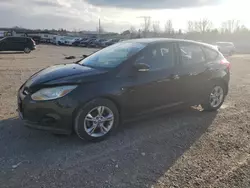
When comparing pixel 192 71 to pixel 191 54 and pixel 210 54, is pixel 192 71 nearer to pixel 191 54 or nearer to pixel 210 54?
pixel 191 54

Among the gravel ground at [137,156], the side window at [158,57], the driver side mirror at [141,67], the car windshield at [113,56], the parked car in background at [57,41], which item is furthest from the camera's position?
the parked car in background at [57,41]

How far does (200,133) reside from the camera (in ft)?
15.8

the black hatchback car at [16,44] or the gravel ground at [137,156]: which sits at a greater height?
the black hatchback car at [16,44]

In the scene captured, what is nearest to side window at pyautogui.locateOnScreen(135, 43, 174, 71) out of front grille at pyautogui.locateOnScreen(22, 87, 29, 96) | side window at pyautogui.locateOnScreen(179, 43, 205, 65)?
side window at pyautogui.locateOnScreen(179, 43, 205, 65)

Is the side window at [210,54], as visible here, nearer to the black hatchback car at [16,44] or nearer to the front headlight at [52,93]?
the front headlight at [52,93]

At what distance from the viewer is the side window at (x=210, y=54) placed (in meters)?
5.95

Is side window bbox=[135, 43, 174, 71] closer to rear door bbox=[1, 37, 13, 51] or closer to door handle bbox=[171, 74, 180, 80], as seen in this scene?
door handle bbox=[171, 74, 180, 80]

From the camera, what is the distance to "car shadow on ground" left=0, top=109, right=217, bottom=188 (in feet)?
10.6

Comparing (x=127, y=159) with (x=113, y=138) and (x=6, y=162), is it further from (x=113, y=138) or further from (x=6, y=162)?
(x=6, y=162)

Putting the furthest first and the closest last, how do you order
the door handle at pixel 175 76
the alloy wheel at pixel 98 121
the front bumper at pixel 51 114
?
1. the door handle at pixel 175 76
2. the alloy wheel at pixel 98 121
3. the front bumper at pixel 51 114

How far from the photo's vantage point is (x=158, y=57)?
4984mm

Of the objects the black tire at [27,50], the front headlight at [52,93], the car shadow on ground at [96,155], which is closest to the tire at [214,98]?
the car shadow on ground at [96,155]

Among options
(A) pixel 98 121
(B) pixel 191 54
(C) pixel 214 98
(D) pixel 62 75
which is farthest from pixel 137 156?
(C) pixel 214 98

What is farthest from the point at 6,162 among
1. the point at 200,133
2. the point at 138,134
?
the point at 200,133
